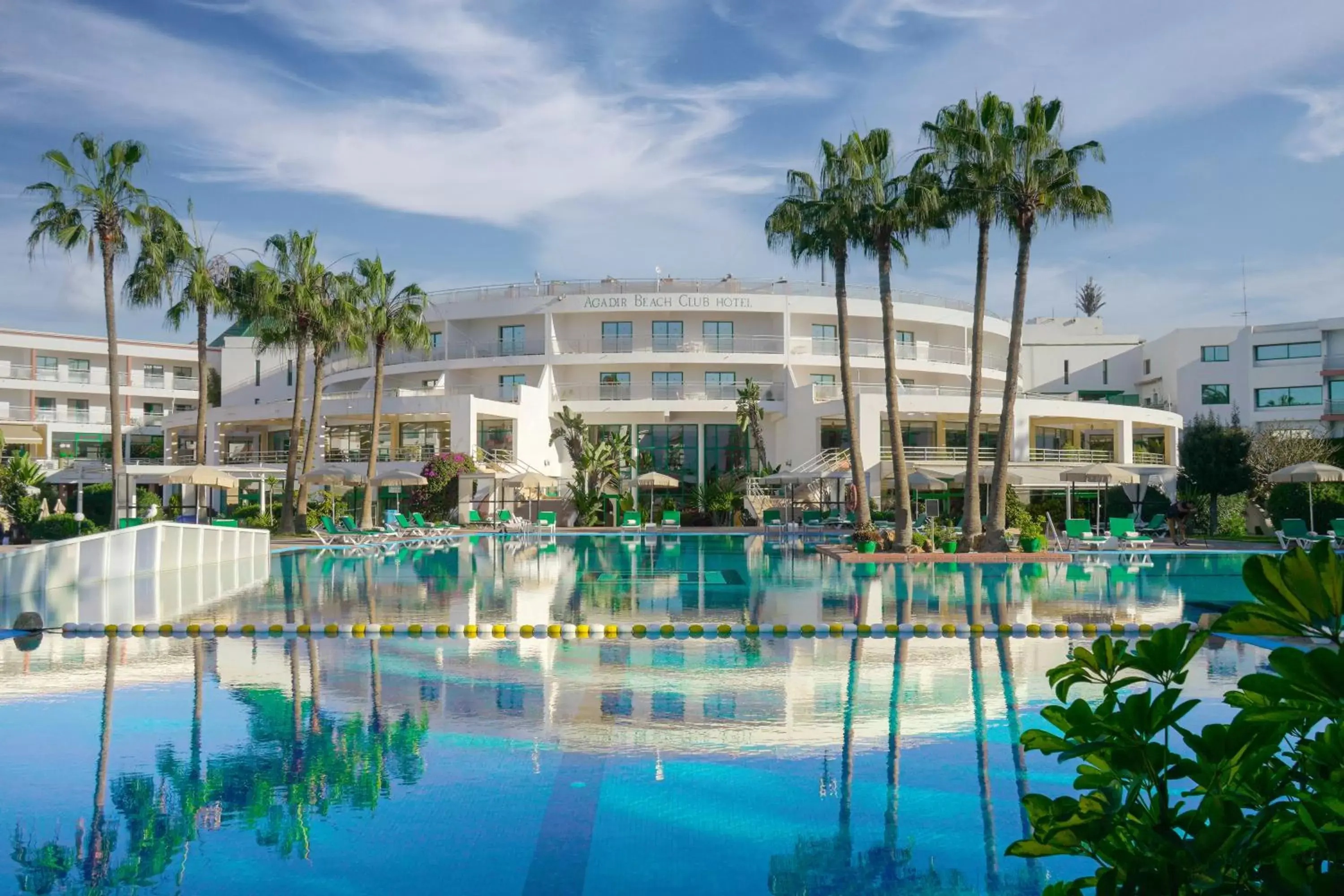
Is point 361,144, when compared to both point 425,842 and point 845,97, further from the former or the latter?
point 425,842

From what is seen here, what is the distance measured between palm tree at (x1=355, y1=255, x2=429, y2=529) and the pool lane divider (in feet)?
75.6

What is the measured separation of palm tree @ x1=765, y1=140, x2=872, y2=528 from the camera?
2708 cm

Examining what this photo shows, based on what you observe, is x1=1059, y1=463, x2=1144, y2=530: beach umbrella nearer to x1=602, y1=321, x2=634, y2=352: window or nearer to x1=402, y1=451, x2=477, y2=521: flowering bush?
x1=402, y1=451, x2=477, y2=521: flowering bush

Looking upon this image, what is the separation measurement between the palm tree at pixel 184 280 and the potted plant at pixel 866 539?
66.1 ft

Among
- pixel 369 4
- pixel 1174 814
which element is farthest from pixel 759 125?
pixel 1174 814

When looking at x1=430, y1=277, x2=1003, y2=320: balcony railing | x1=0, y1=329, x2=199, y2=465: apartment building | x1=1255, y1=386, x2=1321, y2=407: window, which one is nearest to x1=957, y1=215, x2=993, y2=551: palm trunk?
x1=430, y1=277, x2=1003, y2=320: balcony railing

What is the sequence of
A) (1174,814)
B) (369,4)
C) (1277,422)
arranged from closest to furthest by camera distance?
1. (1174,814)
2. (369,4)
3. (1277,422)

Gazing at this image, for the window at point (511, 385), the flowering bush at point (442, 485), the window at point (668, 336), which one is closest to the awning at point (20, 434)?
the window at point (511, 385)

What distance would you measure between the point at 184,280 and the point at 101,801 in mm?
31322

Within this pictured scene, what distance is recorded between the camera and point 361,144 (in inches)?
957

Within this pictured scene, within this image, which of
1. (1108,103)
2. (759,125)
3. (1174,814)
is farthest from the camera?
(759,125)

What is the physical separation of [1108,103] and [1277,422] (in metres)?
36.9

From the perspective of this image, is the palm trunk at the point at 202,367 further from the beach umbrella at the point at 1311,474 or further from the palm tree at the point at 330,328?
the beach umbrella at the point at 1311,474

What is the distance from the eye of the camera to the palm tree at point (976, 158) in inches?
964
